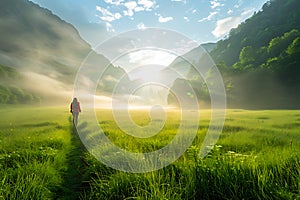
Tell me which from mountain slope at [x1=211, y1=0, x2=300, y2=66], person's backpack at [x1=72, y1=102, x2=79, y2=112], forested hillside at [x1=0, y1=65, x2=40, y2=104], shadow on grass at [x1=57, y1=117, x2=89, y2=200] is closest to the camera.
Result: shadow on grass at [x1=57, y1=117, x2=89, y2=200]

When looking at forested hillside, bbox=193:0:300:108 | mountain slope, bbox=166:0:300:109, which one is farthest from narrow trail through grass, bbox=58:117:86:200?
forested hillside, bbox=193:0:300:108

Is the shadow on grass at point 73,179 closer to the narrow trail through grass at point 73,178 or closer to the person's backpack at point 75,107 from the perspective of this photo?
the narrow trail through grass at point 73,178

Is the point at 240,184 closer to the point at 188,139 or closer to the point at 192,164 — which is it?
the point at 192,164

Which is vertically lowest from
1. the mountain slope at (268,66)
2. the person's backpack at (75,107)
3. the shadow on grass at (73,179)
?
the shadow on grass at (73,179)

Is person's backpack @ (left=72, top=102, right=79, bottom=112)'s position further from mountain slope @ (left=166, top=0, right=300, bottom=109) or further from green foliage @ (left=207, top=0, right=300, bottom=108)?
green foliage @ (left=207, top=0, right=300, bottom=108)

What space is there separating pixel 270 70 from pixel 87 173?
69.3 metres

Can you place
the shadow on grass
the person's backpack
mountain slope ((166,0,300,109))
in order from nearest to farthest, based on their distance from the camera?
the shadow on grass < the person's backpack < mountain slope ((166,0,300,109))

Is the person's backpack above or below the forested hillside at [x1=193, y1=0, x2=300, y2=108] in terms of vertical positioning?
below

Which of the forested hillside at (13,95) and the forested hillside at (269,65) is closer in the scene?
the forested hillside at (269,65)

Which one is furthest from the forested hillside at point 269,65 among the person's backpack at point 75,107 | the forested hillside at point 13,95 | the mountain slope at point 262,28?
the forested hillside at point 13,95

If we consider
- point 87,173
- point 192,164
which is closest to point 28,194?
point 87,173

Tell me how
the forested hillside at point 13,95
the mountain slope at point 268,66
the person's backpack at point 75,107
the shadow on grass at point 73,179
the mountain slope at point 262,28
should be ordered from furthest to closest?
the forested hillside at point 13,95 < the mountain slope at point 262,28 < the mountain slope at point 268,66 < the person's backpack at point 75,107 < the shadow on grass at point 73,179

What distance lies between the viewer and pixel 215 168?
4.25 m

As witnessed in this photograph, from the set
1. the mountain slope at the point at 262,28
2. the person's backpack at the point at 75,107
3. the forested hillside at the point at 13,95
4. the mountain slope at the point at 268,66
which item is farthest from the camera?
the forested hillside at the point at 13,95
